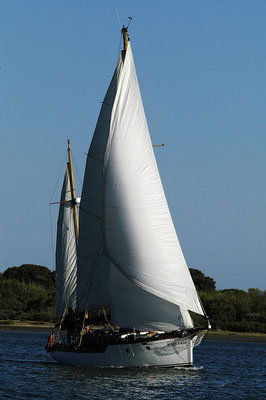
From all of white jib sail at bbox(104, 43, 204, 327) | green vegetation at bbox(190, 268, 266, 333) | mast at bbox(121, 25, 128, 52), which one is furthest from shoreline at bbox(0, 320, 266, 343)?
mast at bbox(121, 25, 128, 52)

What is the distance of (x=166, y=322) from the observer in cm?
3991

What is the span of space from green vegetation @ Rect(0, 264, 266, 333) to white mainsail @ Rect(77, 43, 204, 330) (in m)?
45.5

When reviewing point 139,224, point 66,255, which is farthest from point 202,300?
point 139,224

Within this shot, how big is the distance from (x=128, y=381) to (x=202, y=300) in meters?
57.7

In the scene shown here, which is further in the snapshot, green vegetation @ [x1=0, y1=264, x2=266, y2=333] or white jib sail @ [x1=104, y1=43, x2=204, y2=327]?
green vegetation @ [x1=0, y1=264, x2=266, y2=333]

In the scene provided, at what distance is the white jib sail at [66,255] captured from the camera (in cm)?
5150

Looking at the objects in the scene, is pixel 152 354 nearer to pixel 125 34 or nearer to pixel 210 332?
pixel 125 34

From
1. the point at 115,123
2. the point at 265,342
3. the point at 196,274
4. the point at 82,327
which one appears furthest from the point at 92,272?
the point at 196,274

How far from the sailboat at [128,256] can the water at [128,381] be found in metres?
1.32

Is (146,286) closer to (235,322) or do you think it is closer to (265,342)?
(265,342)

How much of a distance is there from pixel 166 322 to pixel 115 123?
1186 cm

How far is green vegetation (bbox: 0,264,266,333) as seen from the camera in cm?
8738

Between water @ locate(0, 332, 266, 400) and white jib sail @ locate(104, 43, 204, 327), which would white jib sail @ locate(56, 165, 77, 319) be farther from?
white jib sail @ locate(104, 43, 204, 327)

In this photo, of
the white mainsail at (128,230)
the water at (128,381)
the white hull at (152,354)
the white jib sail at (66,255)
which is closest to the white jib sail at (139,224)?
the white mainsail at (128,230)
